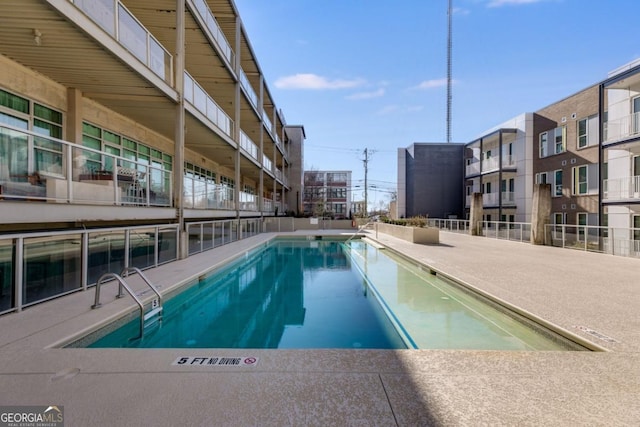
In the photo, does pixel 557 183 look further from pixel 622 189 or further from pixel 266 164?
pixel 266 164

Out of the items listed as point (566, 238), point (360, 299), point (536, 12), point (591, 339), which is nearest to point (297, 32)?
point (536, 12)

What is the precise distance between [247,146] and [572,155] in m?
18.8

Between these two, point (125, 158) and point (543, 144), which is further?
point (543, 144)

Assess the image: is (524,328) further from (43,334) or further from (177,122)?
(177,122)

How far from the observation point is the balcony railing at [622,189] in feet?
45.3

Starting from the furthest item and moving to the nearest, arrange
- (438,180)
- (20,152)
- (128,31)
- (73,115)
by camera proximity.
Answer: (438,180)
(73,115)
(128,31)
(20,152)

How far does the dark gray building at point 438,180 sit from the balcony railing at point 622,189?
1441 cm

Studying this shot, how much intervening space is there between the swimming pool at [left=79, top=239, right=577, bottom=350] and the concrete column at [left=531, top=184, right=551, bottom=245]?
841cm

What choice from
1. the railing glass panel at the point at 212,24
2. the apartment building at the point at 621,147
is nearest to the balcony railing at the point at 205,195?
the railing glass panel at the point at 212,24

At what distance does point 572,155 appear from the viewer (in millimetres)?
18469

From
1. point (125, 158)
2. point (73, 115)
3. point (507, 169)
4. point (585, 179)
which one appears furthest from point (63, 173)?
point (507, 169)

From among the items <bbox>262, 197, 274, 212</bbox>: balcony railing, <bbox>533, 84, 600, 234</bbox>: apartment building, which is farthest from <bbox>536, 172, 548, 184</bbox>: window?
<bbox>262, 197, 274, 212</bbox>: balcony railing

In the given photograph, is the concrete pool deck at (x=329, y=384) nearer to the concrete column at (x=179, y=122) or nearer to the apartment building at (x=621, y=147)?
the concrete column at (x=179, y=122)

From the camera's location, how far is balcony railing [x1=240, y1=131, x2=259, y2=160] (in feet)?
55.3
